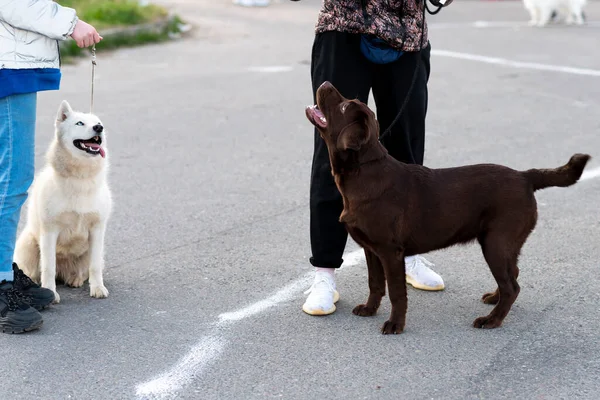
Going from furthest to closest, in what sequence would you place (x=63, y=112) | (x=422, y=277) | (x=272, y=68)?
(x=272, y=68)
(x=422, y=277)
(x=63, y=112)

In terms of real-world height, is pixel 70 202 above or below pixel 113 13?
above

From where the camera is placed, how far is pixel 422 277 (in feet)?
15.6

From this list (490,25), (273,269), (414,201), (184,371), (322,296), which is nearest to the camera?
(184,371)

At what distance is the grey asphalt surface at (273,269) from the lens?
372 centimetres

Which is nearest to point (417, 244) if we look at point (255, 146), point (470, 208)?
point (470, 208)

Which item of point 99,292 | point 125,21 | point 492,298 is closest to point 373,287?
point 492,298

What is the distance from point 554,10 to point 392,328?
43.2 feet

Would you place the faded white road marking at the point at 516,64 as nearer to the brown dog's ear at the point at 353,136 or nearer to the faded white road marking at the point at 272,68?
the faded white road marking at the point at 272,68

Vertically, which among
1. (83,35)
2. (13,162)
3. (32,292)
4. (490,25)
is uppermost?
(83,35)

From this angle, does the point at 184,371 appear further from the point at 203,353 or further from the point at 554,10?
the point at 554,10

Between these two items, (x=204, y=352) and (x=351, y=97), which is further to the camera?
(x=351, y=97)

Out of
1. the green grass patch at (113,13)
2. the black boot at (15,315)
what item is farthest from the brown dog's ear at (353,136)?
the green grass patch at (113,13)

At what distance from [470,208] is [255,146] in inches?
160

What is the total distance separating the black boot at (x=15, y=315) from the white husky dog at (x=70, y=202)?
35 cm
